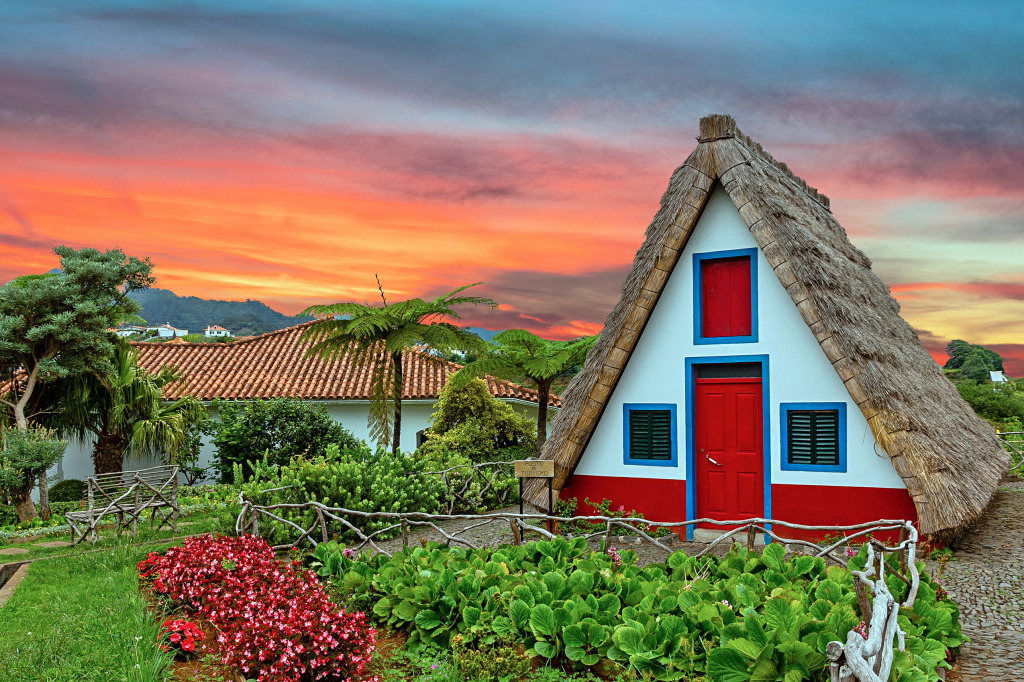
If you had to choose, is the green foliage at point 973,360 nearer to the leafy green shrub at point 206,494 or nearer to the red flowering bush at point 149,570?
the leafy green shrub at point 206,494

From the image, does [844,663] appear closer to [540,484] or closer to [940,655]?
[940,655]

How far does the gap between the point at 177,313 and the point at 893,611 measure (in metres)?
147

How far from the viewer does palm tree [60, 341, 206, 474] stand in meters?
20.4

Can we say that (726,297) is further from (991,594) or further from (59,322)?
(59,322)

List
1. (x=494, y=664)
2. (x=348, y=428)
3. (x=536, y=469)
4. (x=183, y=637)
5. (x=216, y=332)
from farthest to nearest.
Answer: (x=216, y=332), (x=348, y=428), (x=536, y=469), (x=183, y=637), (x=494, y=664)

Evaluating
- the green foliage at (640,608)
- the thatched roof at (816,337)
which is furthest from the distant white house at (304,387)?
the green foliage at (640,608)

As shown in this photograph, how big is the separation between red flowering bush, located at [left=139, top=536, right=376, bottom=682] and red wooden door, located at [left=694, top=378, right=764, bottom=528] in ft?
19.0

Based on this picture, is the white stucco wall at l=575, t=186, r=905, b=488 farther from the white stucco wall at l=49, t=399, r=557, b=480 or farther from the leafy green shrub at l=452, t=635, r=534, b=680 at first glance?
the white stucco wall at l=49, t=399, r=557, b=480

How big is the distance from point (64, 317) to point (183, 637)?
1606 cm

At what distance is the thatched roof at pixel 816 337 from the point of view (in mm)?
8766

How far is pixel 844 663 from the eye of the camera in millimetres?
3758

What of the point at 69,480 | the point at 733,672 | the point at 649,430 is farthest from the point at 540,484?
the point at 69,480

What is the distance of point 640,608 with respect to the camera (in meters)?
5.63

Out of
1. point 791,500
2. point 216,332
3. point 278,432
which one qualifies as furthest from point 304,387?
point 216,332
